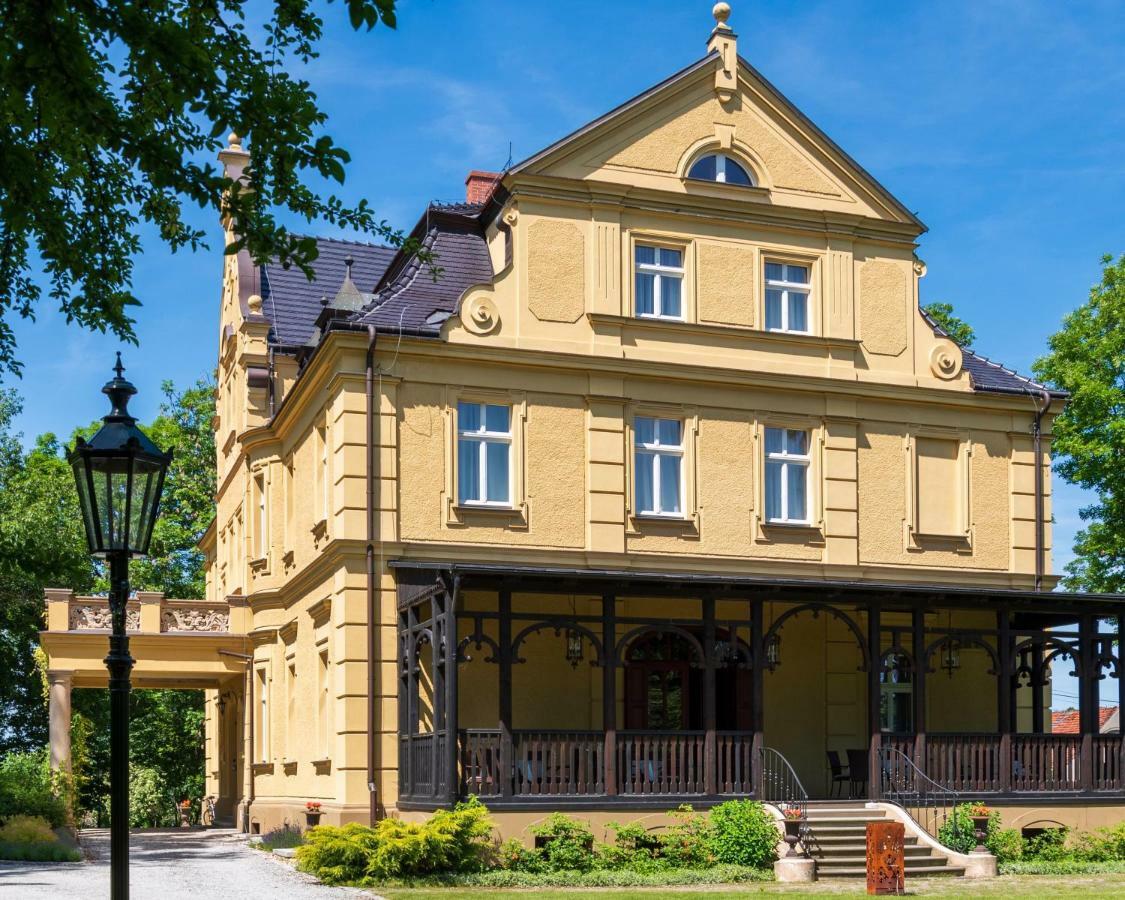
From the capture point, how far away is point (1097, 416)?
129ft

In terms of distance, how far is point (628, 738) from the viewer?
73.7 feet

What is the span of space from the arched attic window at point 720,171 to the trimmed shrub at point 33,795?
51.3ft

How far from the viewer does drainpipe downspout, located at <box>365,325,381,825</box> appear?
2280 cm

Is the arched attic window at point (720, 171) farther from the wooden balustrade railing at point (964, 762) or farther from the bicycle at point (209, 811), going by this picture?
the bicycle at point (209, 811)

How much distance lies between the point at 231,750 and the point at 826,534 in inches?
652

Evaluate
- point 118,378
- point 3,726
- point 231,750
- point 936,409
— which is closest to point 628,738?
point 936,409

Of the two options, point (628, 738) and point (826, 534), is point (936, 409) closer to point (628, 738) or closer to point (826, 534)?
point (826, 534)

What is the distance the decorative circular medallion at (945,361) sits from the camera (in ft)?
90.3

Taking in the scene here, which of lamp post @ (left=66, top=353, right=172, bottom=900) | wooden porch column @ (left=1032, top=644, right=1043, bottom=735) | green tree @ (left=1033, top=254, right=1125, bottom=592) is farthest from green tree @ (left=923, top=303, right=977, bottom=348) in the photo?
lamp post @ (left=66, top=353, right=172, bottom=900)

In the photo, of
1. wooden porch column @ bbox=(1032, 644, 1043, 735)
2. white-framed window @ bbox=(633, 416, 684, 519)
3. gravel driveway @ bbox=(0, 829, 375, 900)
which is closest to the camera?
gravel driveway @ bbox=(0, 829, 375, 900)

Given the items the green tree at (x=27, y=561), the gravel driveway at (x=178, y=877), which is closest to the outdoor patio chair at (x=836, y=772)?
the gravel driveway at (x=178, y=877)

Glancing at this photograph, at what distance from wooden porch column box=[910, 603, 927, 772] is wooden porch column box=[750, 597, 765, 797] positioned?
2508mm

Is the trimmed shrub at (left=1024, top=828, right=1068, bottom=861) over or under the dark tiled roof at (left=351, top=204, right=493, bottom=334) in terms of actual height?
under

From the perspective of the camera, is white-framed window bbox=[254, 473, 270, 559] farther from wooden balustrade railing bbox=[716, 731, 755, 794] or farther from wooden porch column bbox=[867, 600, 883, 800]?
wooden porch column bbox=[867, 600, 883, 800]
